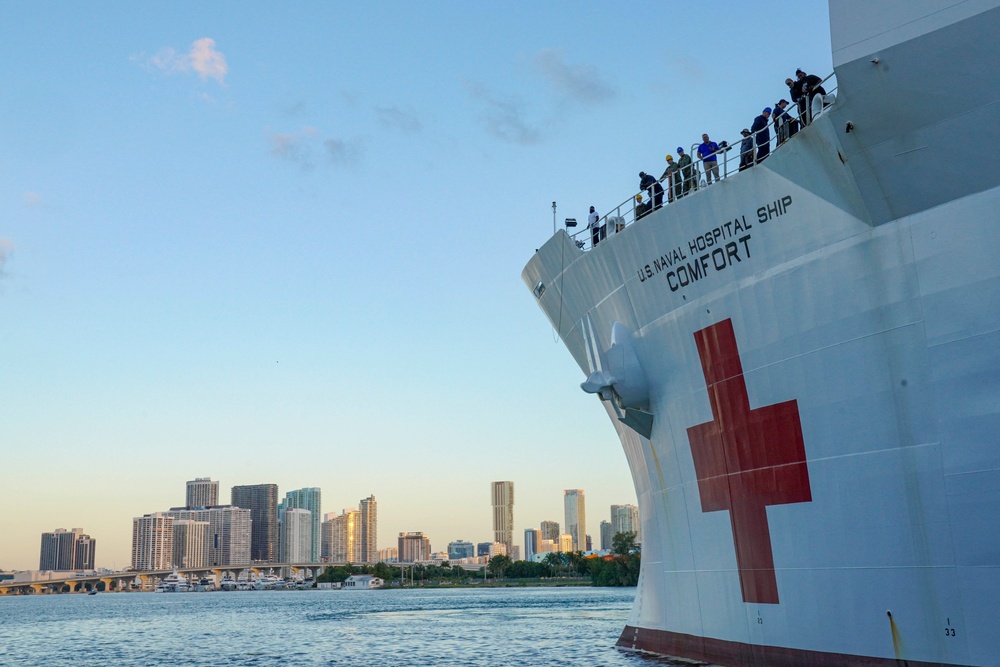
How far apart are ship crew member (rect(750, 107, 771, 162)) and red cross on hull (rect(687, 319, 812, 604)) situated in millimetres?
1750

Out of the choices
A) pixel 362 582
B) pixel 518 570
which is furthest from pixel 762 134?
pixel 362 582

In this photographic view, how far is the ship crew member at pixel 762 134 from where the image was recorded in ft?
29.3

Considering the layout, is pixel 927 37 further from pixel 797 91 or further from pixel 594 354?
pixel 594 354

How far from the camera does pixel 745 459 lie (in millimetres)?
9328

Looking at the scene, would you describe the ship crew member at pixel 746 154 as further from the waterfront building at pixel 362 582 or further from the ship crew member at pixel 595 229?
the waterfront building at pixel 362 582

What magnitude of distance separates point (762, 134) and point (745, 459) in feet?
10.9

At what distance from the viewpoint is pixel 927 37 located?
268 inches

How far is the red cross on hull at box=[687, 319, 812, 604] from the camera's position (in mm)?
8609

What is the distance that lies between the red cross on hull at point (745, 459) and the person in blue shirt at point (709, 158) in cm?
170

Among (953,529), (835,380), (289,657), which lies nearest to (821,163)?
(835,380)

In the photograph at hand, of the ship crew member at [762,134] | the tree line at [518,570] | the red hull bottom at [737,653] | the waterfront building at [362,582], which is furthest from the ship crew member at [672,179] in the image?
the waterfront building at [362,582]

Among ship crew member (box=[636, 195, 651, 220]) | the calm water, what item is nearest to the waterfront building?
the calm water

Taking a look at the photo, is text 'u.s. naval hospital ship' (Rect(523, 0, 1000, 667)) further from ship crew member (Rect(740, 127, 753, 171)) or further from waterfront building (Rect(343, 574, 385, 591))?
waterfront building (Rect(343, 574, 385, 591))

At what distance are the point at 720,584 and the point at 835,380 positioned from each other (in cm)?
312
